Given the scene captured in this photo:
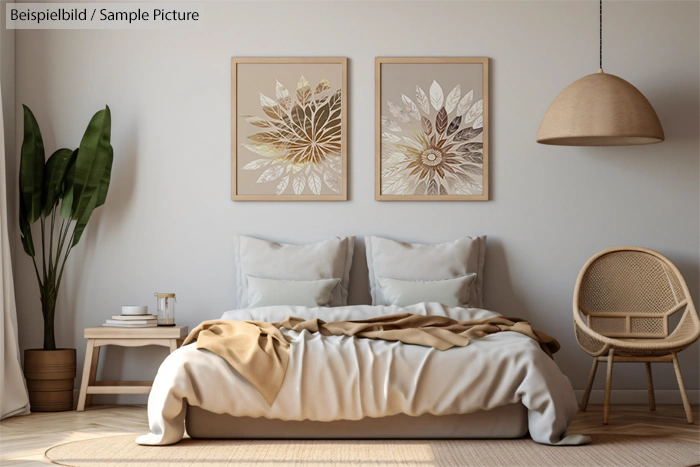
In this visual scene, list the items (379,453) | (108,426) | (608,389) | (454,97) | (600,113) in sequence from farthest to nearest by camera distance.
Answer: (454,97), (600,113), (608,389), (108,426), (379,453)

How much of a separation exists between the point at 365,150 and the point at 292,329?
67.4 inches

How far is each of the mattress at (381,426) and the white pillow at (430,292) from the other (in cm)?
122

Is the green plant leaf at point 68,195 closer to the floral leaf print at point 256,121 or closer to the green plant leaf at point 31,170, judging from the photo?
the green plant leaf at point 31,170

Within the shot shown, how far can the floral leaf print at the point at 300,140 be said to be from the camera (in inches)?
205

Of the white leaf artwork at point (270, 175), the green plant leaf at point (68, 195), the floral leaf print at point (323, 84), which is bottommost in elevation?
the green plant leaf at point (68, 195)

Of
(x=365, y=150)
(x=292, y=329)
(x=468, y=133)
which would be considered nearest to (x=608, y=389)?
(x=292, y=329)

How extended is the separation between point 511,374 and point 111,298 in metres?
2.82

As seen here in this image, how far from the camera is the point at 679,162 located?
17.1 ft

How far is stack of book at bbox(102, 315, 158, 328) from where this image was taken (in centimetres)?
477

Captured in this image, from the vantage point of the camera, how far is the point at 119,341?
186 inches

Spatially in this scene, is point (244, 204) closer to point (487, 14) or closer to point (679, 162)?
point (487, 14)

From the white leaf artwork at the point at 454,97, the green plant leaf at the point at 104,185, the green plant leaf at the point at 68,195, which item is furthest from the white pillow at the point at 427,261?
the green plant leaf at the point at 68,195

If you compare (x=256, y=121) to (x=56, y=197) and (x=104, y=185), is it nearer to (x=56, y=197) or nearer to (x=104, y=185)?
(x=104, y=185)

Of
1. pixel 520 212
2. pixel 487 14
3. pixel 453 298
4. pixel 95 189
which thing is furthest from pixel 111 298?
pixel 487 14
